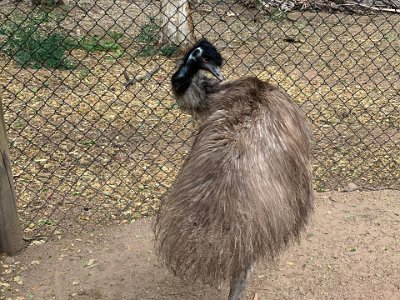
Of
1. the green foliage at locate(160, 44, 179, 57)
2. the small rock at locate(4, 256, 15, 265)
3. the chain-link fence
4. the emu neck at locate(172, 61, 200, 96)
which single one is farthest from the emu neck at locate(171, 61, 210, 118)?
the green foliage at locate(160, 44, 179, 57)

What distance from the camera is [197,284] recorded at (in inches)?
136

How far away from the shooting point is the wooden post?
11.2 ft

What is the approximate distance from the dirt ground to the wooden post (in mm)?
90

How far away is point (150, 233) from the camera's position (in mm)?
3900

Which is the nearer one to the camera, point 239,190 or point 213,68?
point 239,190

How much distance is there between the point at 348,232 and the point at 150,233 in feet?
4.37

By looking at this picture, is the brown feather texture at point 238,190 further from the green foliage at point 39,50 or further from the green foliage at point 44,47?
the green foliage at point 39,50

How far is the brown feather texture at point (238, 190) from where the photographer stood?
2.42 meters

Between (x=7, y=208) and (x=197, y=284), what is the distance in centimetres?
124

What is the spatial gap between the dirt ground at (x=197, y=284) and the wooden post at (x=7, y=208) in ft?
0.30

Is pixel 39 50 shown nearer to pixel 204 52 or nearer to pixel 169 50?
pixel 169 50

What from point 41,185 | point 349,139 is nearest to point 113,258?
point 41,185

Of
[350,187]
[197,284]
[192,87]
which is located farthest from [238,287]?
[350,187]

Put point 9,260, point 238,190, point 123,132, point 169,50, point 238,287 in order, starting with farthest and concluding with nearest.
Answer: point 169,50, point 123,132, point 9,260, point 238,287, point 238,190
